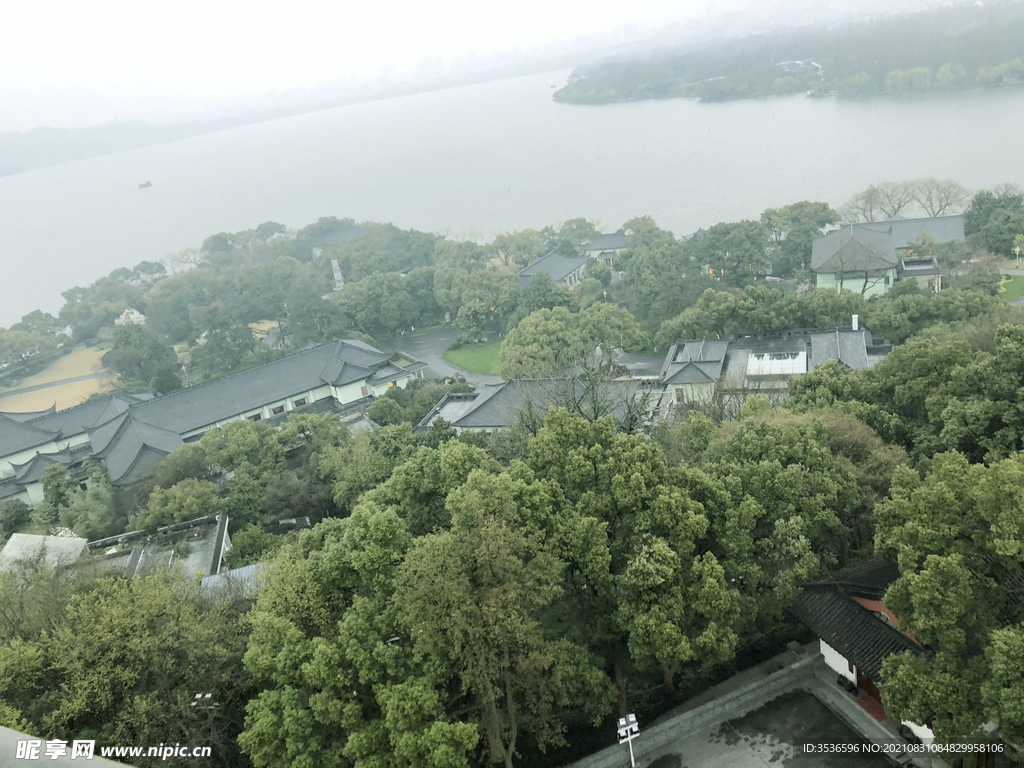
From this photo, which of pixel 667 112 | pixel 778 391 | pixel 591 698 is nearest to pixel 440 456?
pixel 591 698

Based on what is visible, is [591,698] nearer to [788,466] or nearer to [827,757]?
[827,757]

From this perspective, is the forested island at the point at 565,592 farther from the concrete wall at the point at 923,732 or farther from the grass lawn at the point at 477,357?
Result: the grass lawn at the point at 477,357

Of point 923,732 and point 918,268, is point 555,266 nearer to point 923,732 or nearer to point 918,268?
point 918,268

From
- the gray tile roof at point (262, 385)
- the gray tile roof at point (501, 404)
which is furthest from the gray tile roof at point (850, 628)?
the gray tile roof at point (262, 385)

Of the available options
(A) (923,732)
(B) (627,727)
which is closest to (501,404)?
(B) (627,727)

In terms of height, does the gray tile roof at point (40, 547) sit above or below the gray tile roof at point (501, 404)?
above

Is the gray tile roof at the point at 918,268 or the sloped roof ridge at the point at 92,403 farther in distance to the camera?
the gray tile roof at the point at 918,268
